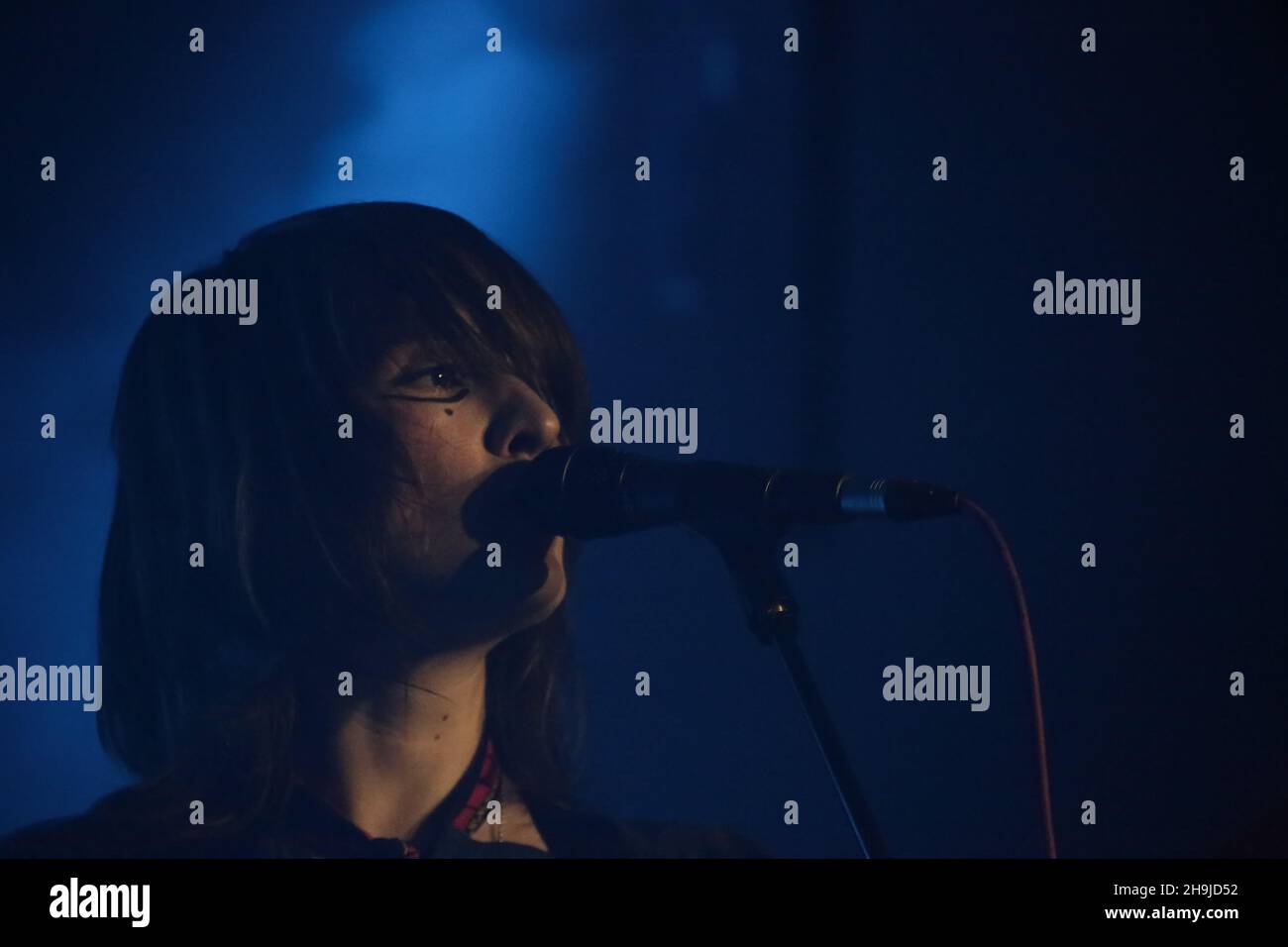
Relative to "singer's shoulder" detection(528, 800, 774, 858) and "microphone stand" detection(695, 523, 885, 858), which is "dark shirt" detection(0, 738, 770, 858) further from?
"microphone stand" detection(695, 523, 885, 858)

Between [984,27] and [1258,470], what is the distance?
93cm

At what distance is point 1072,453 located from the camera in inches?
99.5

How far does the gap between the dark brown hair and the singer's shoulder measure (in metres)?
0.45

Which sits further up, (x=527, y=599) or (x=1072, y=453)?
(x=1072, y=453)

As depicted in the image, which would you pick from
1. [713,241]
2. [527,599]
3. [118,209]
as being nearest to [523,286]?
[713,241]

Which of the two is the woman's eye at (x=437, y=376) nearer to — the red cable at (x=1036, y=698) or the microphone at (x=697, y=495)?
the microphone at (x=697, y=495)

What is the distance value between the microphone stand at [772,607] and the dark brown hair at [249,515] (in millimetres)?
556

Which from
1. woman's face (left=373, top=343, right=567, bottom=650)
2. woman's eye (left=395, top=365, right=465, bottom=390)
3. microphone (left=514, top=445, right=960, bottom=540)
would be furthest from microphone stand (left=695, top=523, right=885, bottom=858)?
→ woman's eye (left=395, top=365, right=465, bottom=390)

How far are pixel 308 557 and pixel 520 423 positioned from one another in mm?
421

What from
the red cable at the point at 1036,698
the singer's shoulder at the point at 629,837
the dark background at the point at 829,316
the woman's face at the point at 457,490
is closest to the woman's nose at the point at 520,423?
the woman's face at the point at 457,490

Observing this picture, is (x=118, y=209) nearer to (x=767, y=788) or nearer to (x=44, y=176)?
(x=44, y=176)

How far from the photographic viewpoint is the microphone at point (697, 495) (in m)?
2.06
